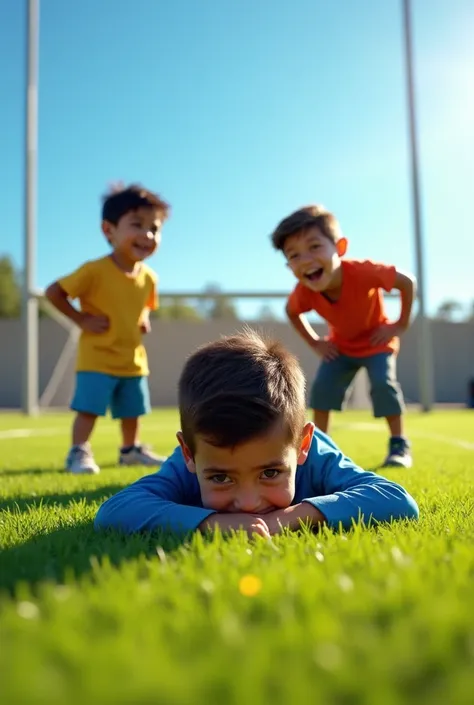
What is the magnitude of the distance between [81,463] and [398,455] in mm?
1602

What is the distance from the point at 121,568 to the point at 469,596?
0.51 meters

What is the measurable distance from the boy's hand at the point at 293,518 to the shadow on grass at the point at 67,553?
20 cm

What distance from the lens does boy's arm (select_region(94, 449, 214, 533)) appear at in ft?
4.58

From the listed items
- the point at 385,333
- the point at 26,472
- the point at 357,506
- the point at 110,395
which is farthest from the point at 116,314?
the point at 357,506

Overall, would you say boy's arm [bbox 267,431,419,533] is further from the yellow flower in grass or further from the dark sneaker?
the dark sneaker

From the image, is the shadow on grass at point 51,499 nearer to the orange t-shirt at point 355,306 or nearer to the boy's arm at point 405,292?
the orange t-shirt at point 355,306

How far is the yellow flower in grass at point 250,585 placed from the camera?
2.68ft

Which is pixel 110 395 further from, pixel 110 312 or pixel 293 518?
pixel 293 518

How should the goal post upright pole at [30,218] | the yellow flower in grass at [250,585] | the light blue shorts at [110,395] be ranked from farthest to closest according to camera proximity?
the goal post upright pole at [30,218] → the light blue shorts at [110,395] → the yellow flower in grass at [250,585]

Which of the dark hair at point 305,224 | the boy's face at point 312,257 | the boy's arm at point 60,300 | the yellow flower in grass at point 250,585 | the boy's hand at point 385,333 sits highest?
the dark hair at point 305,224

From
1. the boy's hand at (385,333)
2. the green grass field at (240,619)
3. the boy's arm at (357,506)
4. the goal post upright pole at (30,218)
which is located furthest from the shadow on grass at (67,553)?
the goal post upright pole at (30,218)

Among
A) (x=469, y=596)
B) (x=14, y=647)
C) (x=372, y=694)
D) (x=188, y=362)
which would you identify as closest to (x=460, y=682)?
(x=372, y=694)

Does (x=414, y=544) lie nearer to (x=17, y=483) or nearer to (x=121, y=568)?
(x=121, y=568)

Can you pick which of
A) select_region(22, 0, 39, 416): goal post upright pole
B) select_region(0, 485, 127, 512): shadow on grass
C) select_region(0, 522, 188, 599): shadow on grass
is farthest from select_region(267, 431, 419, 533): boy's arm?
select_region(22, 0, 39, 416): goal post upright pole
